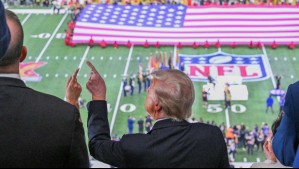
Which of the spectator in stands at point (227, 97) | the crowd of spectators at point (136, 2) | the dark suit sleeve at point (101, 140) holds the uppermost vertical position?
the dark suit sleeve at point (101, 140)

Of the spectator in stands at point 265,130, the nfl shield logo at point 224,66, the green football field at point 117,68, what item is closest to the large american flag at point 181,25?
the green football field at point 117,68

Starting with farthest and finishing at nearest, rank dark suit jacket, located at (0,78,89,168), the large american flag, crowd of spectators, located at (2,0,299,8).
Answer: crowd of spectators, located at (2,0,299,8), the large american flag, dark suit jacket, located at (0,78,89,168)

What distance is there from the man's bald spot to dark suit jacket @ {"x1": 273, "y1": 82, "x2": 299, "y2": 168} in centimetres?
75

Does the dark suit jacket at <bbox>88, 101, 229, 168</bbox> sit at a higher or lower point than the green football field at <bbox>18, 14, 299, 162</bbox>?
higher

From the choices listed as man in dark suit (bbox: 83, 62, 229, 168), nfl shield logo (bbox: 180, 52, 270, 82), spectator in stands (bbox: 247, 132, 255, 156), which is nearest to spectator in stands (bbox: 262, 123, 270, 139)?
spectator in stands (bbox: 247, 132, 255, 156)

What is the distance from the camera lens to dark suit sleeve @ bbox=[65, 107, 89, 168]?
156cm

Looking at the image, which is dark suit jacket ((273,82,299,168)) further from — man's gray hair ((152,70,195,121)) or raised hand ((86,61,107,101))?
raised hand ((86,61,107,101))

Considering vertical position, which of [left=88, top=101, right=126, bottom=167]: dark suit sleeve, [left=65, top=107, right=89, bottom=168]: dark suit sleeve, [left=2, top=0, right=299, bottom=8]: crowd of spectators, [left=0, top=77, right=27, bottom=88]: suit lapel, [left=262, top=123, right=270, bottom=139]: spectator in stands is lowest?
[left=2, top=0, right=299, bottom=8]: crowd of spectators

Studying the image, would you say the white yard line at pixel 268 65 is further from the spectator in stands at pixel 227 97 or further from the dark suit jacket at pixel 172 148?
the dark suit jacket at pixel 172 148

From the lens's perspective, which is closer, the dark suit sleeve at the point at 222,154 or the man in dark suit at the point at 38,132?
the man in dark suit at the point at 38,132

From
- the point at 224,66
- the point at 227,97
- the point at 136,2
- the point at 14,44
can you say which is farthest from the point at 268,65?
the point at 14,44

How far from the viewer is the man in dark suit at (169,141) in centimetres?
158

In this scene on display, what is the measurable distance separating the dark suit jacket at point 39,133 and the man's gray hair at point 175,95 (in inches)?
10.0

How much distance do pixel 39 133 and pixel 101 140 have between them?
308 millimetres
